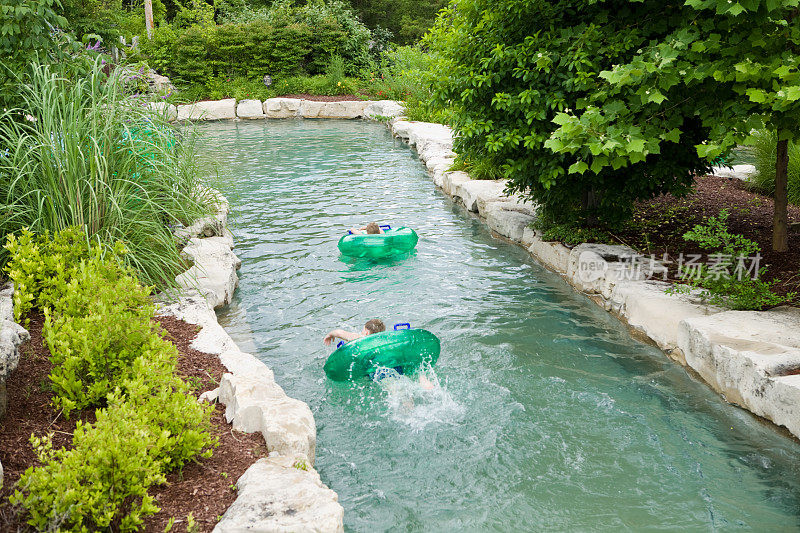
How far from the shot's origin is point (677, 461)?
4.17 meters

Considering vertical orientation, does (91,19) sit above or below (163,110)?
above

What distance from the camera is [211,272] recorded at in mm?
6766

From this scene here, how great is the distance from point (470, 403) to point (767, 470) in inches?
79.0

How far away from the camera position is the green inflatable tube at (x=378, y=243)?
806 centimetres

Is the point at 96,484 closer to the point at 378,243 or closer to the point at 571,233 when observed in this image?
the point at 378,243

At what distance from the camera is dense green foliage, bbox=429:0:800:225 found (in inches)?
196

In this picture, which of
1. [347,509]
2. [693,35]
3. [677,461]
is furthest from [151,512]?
[693,35]

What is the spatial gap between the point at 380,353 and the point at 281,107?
1969 cm

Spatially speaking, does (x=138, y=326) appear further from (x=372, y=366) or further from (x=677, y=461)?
(x=677, y=461)

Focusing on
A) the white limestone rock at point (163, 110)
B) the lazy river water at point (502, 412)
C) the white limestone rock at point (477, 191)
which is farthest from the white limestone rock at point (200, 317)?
the white limestone rock at point (477, 191)

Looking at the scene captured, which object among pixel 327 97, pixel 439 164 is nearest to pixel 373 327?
pixel 439 164

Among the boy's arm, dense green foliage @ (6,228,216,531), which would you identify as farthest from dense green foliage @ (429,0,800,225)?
dense green foliage @ (6,228,216,531)

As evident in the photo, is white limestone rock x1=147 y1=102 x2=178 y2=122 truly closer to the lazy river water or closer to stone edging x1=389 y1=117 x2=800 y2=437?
the lazy river water

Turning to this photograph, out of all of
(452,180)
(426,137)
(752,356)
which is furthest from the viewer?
(426,137)
